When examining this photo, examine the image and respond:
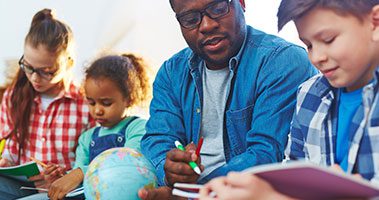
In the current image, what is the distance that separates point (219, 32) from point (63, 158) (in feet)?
3.11

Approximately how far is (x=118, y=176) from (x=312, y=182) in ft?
2.27

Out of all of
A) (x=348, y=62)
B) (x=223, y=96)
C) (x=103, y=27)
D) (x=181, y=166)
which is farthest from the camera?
(x=103, y=27)

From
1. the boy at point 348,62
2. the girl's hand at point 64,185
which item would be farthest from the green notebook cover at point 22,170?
the boy at point 348,62

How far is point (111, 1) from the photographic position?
293cm

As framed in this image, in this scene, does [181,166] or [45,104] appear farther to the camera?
[45,104]

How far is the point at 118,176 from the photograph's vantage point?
59.4 inches

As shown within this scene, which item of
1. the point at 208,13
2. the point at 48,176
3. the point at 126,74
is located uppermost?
the point at 208,13

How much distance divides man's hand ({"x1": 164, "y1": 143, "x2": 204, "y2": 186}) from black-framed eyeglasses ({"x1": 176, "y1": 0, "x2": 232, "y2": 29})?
1.11 ft

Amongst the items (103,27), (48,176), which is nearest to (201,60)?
(48,176)

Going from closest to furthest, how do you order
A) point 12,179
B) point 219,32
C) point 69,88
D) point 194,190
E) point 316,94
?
point 194,190
point 316,94
point 219,32
point 12,179
point 69,88

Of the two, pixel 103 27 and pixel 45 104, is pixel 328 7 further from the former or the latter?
pixel 103 27

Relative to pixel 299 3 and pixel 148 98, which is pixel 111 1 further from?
pixel 299 3

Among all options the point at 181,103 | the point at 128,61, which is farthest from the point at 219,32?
the point at 128,61

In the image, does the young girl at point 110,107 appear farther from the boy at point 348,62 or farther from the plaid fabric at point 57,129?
the boy at point 348,62
